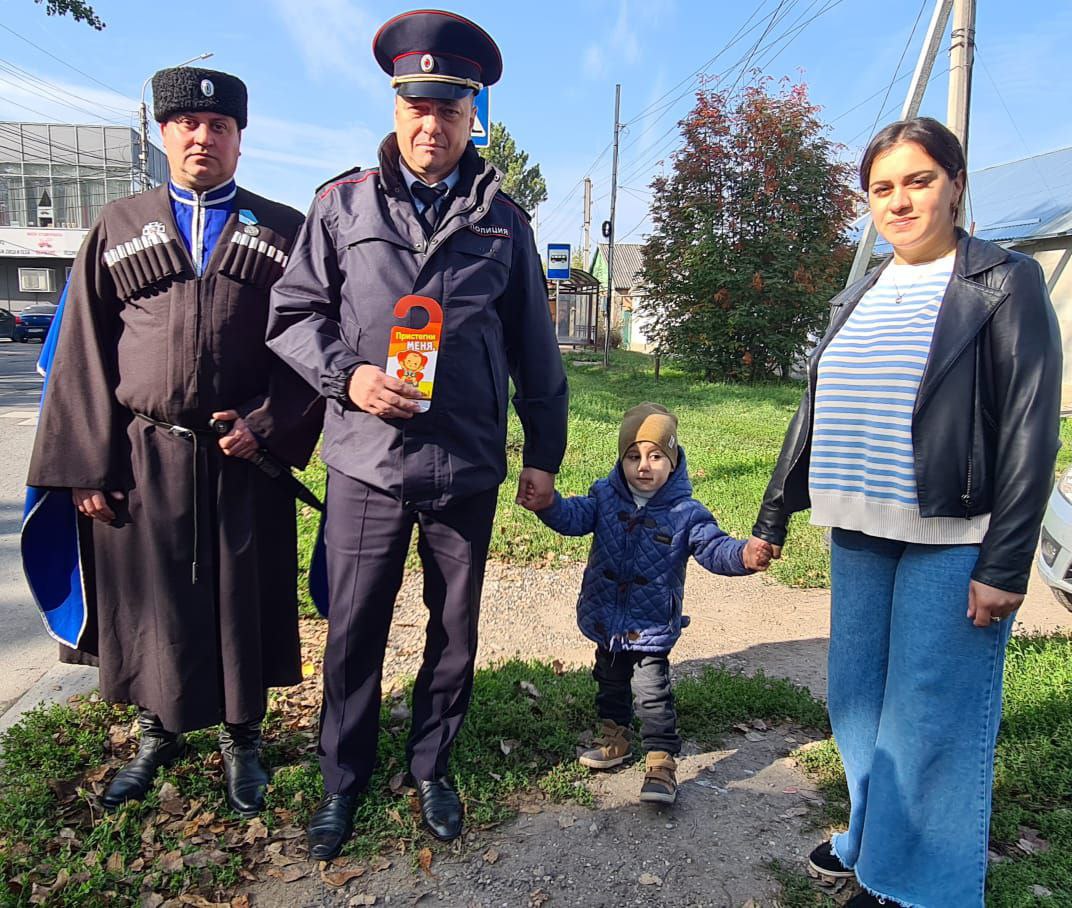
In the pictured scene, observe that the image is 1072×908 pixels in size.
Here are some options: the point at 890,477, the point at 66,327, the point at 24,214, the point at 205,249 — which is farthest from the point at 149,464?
the point at 24,214

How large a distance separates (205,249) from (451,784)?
201 centimetres

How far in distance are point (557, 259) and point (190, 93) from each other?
51.5 ft

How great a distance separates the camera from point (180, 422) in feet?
8.68

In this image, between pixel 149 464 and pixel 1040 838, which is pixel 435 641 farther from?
pixel 1040 838

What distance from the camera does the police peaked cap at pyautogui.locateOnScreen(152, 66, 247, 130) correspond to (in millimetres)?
2617

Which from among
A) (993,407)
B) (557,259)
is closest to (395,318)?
(993,407)

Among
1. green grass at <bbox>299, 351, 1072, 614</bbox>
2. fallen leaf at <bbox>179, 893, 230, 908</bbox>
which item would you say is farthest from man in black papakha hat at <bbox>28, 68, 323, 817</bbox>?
green grass at <bbox>299, 351, 1072, 614</bbox>

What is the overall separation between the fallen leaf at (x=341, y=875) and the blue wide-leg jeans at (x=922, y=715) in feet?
4.89

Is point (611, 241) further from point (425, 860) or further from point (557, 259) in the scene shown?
point (425, 860)

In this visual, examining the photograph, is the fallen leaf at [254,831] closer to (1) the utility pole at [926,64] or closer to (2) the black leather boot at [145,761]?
(2) the black leather boot at [145,761]

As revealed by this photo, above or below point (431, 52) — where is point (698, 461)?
below

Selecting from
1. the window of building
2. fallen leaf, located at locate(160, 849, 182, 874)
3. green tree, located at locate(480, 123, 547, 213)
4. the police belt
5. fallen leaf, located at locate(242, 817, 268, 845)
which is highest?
green tree, located at locate(480, 123, 547, 213)

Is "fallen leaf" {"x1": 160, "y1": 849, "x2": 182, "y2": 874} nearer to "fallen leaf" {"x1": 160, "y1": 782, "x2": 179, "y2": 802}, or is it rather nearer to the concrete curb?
"fallen leaf" {"x1": 160, "y1": 782, "x2": 179, "y2": 802}

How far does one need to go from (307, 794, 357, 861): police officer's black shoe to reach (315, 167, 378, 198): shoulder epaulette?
6.46ft
